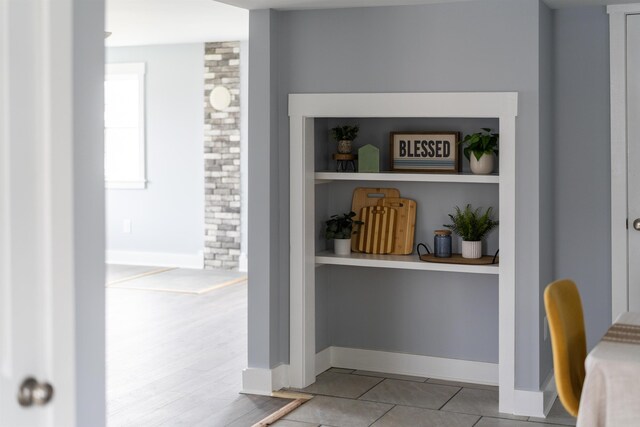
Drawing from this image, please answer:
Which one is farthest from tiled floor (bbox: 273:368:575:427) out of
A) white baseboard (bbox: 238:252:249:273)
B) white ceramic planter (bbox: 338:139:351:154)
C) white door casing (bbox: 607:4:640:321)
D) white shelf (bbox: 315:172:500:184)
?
white baseboard (bbox: 238:252:249:273)

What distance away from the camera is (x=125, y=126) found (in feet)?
30.0

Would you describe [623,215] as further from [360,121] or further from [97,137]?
[97,137]

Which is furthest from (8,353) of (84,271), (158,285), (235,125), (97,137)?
(235,125)

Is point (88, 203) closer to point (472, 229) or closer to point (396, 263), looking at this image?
point (396, 263)

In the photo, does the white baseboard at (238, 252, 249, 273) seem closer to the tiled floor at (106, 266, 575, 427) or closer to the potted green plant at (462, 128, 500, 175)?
the tiled floor at (106, 266, 575, 427)

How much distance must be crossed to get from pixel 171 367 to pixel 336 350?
1.03 m

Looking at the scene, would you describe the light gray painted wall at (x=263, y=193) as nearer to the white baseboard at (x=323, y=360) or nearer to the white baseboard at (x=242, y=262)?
the white baseboard at (x=323, y=360)

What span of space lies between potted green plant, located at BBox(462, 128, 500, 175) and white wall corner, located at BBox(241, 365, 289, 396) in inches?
61.9

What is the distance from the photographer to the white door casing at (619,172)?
4.66 m

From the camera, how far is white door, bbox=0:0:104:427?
1.75 metres

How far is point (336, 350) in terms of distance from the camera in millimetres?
5250

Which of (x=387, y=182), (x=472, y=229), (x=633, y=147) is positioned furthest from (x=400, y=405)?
(x=633, y=147)

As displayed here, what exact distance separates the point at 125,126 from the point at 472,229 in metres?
5.40

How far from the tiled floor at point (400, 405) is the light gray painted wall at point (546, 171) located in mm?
325
